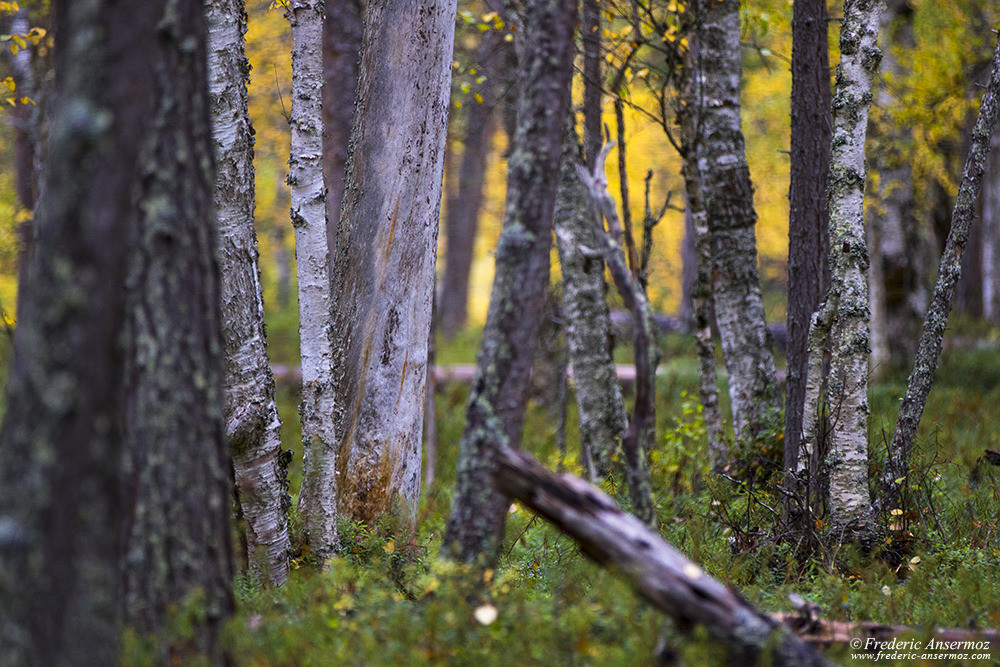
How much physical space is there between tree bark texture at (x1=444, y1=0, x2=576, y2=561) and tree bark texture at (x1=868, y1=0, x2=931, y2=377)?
981 cm

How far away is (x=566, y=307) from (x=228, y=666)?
5.07 metres

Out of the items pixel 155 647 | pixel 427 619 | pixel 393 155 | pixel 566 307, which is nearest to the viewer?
pixel 155 647

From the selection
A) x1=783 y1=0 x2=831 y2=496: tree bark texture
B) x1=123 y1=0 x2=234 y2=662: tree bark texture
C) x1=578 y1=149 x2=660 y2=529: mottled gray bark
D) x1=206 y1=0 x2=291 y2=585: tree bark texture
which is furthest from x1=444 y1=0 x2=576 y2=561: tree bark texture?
x1=783 y1=0 x2=831 y2=496: tree bark texture

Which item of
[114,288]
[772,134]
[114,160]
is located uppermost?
[772,134]

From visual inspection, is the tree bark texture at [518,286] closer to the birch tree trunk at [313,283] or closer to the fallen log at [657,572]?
the fallen log at [657,572]

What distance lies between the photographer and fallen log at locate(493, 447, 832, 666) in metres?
2.69

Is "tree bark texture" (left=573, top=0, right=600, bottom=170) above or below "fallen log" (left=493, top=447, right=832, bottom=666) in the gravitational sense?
above

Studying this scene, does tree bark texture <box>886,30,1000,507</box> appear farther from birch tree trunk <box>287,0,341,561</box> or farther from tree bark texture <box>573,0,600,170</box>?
birch tree trunk <box>287,0,341,561</box>

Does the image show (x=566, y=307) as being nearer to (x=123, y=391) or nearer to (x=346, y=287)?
(x=346, y=287)

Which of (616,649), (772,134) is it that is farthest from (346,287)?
(772,134)

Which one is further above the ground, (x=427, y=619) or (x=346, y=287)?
(x=346, y=287)

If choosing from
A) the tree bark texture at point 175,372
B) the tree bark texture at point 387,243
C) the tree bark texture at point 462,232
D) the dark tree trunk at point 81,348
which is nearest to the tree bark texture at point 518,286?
the tree bark texture at point 175,372

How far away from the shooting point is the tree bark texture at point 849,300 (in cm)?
445

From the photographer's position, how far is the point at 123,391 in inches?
92.9
